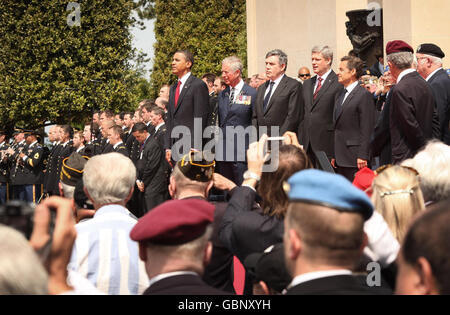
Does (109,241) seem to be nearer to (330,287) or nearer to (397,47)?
(330,287)

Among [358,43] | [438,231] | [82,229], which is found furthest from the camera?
[358,43]

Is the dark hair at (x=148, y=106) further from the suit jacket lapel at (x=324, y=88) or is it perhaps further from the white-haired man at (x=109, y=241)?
the white-haired man at (x=109, y=241)

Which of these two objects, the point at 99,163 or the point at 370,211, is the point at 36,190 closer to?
the point at 99,163

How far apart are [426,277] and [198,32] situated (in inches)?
1354

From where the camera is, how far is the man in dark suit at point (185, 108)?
9.69 metres

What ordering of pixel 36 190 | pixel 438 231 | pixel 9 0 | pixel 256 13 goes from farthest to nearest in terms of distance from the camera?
pixel 9 0, pixel 256 13, pixel 36 190, pixel 438 231

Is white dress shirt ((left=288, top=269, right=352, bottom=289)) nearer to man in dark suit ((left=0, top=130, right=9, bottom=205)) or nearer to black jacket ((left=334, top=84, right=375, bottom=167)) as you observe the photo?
black jacket ((left=334, top=84, right=375, bottom=167))

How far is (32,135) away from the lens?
58.5ft

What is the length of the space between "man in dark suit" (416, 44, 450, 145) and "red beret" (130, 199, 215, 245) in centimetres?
520

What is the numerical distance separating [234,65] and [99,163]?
579 cm

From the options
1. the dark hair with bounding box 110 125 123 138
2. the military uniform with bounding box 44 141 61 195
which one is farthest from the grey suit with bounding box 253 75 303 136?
the military uniform with bounding box 44 141 61 195

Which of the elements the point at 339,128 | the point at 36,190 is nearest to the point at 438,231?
the point at 339,128

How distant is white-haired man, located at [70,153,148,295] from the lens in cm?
374

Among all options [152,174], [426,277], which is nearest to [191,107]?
[152,174]
